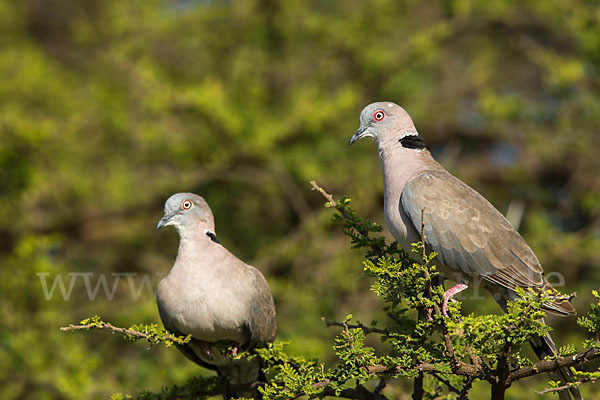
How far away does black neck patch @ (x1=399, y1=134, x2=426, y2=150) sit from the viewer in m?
3.79

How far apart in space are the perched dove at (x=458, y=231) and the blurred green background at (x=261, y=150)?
2221mm

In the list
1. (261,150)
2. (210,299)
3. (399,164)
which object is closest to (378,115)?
(399,164)

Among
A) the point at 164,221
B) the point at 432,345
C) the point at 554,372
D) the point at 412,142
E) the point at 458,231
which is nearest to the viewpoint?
the point at 432,345

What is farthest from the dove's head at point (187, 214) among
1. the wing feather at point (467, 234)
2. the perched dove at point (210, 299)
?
the wing feather at point (467, 234)

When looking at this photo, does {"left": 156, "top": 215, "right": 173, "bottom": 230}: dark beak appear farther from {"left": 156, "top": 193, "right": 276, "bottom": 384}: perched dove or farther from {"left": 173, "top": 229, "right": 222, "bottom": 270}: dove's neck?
{"left": 173, "top": 229, "right": 222, "bottom": 270}: dove's neck

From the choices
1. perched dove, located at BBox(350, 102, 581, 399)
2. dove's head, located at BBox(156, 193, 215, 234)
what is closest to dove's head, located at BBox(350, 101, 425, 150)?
perched dove, located at BBox(350, 102, 581, 399)

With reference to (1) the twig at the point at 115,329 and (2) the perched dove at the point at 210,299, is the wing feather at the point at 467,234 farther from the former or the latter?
(1) the twig at the point at 115,329

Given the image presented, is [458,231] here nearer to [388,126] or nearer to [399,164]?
[399,164]

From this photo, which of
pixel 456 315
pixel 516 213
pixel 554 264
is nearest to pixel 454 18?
pixel 516 213

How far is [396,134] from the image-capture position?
12.6ft

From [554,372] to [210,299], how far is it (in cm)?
185

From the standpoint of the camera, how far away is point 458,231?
355 cm

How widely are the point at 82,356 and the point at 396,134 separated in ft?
13.1

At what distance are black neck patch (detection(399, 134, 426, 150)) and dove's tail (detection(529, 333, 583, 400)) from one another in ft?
4.00
